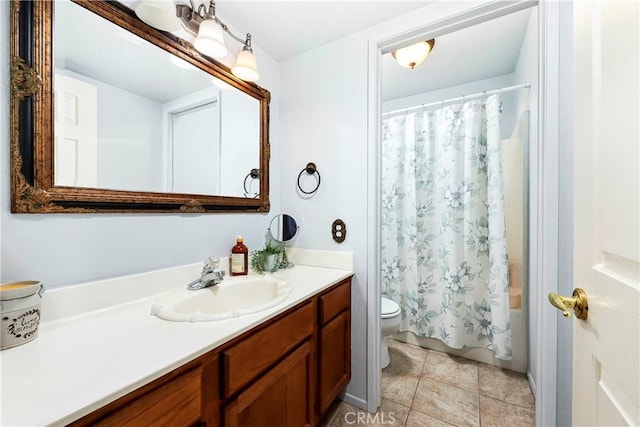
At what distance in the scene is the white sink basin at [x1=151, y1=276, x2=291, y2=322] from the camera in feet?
2.77

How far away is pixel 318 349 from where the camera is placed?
3.93 ft

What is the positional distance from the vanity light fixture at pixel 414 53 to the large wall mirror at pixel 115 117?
1.04 m

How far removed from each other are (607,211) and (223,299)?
126 centimetres

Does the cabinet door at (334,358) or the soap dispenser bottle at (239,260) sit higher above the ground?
the soap dispenser bottle at (239,260)

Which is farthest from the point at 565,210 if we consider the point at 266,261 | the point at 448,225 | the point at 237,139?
the point at 237,139

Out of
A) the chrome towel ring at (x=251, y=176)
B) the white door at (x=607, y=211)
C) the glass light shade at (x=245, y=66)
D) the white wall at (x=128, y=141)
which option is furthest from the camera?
the chrome towel ring at (x=251, y=176)

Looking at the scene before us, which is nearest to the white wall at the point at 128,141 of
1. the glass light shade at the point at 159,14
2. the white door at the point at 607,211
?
the glass light shade at the point at 159,14

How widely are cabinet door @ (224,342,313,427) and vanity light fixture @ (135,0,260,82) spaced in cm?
136

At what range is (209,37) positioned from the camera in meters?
1.12

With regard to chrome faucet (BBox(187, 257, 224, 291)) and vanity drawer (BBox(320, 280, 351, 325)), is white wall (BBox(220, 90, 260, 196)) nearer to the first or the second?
chrome faucet (BBox(187, 257, 224, 291))

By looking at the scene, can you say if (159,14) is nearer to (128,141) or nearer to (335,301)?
(128,141)

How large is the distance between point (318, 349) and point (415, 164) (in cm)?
159

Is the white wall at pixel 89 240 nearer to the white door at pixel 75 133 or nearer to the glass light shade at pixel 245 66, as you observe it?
the white door at pixel 75 133

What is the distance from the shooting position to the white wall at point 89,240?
29.5 inches
